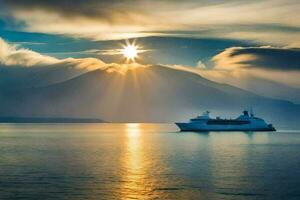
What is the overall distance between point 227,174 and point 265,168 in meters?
11.6

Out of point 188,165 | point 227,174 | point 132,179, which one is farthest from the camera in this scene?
point 188,165

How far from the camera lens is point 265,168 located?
76.3 meters

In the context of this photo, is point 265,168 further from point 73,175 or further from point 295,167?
point 73,175

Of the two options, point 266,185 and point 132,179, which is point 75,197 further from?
point 266,185

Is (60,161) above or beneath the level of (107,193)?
above

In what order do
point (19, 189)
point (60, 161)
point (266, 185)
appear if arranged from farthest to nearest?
point (60, 161), point (266, 185), point (19, 189)

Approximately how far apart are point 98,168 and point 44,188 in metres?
21.6

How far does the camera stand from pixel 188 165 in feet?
263

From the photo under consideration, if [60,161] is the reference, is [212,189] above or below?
below

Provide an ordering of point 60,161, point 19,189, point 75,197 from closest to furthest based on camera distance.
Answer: point 75,197
point 19,189
point 60,161

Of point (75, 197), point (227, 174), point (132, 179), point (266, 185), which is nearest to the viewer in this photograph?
point (75, 197)

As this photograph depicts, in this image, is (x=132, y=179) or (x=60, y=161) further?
(x=60, y=161)

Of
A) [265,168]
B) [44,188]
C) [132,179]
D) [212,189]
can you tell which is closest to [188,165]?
[265,168]

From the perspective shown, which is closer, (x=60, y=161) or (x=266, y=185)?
(x=266, y=185)
